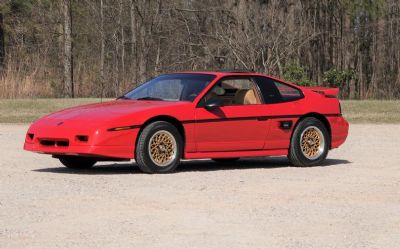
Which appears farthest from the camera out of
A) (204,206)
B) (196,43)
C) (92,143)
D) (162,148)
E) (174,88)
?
(196,43)

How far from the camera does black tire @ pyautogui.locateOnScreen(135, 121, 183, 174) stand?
13.7 m

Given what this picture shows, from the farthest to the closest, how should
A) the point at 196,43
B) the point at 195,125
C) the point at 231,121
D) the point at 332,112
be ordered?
the point at 196,43 < the point at 332,112 < the point at 231,121 < the point at 195,125

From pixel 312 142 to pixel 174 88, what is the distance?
2.17 metres

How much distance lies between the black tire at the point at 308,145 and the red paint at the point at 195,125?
106 mm

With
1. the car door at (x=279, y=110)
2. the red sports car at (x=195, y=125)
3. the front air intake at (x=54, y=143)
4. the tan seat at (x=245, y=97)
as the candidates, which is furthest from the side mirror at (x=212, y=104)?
the front air intake at (x=54, y=143)

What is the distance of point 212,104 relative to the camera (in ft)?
47.3

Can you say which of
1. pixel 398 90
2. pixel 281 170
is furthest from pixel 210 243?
pixel 398 90

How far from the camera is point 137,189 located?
12117mm

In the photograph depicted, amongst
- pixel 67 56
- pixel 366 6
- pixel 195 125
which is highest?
pixel 366 6

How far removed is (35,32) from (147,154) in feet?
111

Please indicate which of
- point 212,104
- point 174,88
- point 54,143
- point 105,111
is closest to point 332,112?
point 212,104

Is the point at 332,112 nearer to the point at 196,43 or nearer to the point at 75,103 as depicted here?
the point at 75,103

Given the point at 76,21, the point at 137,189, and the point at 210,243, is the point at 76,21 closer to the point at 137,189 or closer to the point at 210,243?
the point at 137,189

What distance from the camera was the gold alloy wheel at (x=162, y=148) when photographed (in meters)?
13.8
